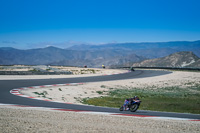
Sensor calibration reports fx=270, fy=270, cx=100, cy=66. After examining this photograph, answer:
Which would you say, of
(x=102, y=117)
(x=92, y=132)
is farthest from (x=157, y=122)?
(x=92, y=132)

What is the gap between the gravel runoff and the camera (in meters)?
7.63

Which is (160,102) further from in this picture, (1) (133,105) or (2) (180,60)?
→ (2) (180,60)

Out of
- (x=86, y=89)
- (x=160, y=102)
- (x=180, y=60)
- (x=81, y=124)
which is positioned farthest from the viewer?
(x=180, y=60)

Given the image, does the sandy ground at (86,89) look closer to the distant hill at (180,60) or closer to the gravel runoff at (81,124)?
the gravel runoff at (81,124)

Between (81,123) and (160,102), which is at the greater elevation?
(81,123)

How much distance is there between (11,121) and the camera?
333 inches

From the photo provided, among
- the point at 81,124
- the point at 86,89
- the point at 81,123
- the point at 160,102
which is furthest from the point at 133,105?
the point at 86,89

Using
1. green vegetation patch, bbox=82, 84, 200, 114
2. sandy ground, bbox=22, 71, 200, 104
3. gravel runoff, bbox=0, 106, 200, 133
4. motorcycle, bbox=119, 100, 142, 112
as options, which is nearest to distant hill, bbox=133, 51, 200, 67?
sandy ground, bbox=22, 71, 200, 104

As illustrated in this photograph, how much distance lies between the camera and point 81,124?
27.5ft

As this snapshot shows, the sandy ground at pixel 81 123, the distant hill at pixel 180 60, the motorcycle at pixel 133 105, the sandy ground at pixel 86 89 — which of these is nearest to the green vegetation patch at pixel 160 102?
the sandy ground at pixel 86 89

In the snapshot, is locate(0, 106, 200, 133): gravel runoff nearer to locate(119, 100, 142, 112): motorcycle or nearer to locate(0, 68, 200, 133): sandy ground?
locate(0, 68, 200, 133): sandy ground

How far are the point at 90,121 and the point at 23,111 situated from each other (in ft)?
9.90

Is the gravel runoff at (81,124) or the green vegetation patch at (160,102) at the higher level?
the gravel runoff at (81,124)

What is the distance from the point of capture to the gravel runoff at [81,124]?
25.0ft
